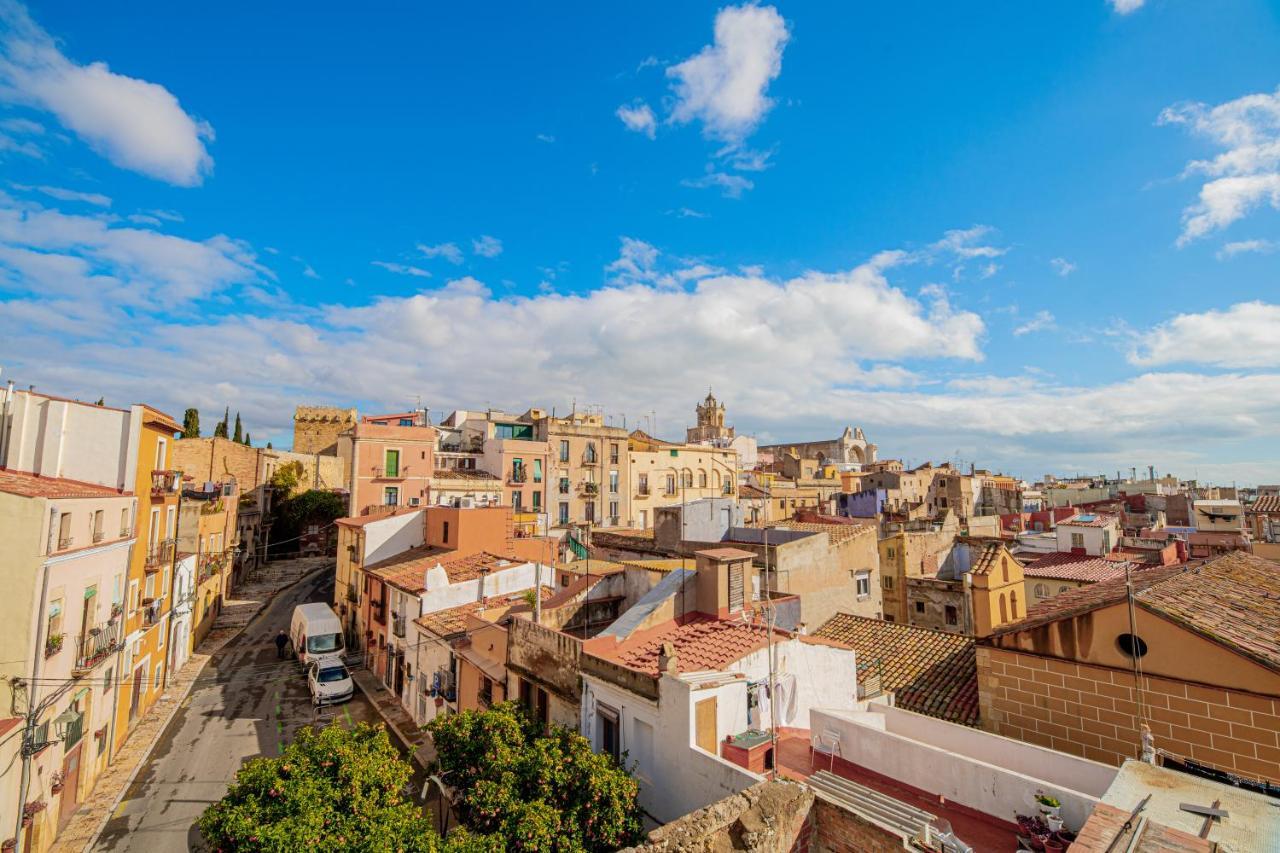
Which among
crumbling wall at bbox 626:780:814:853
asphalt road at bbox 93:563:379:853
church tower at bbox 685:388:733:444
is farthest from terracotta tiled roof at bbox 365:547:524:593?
church tower at bbox 685:388:733:444

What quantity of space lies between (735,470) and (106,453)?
41.0m

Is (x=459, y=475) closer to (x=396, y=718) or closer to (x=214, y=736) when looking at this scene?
(x=396, y=718)

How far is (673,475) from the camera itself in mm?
47781

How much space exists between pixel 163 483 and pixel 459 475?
21.0 metres

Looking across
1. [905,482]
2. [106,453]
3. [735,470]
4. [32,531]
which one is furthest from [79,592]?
[905,482]

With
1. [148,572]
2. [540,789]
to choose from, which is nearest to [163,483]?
[148,572]

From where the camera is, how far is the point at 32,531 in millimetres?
12484

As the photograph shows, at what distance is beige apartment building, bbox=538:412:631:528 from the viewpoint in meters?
42.6

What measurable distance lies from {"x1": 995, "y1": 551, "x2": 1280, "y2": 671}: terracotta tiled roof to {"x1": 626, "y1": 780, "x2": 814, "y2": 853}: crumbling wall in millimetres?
6529

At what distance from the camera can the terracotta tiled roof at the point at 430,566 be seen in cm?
2161

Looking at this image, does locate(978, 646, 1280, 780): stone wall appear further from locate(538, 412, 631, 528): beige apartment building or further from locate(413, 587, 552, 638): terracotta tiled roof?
locate(538, 412, 631, 528): beige apartment building

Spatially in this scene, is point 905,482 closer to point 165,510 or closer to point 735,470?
point 735,470

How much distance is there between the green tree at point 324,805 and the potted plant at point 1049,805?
26.2 ft

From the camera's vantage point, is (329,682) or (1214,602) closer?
(1214,602)
